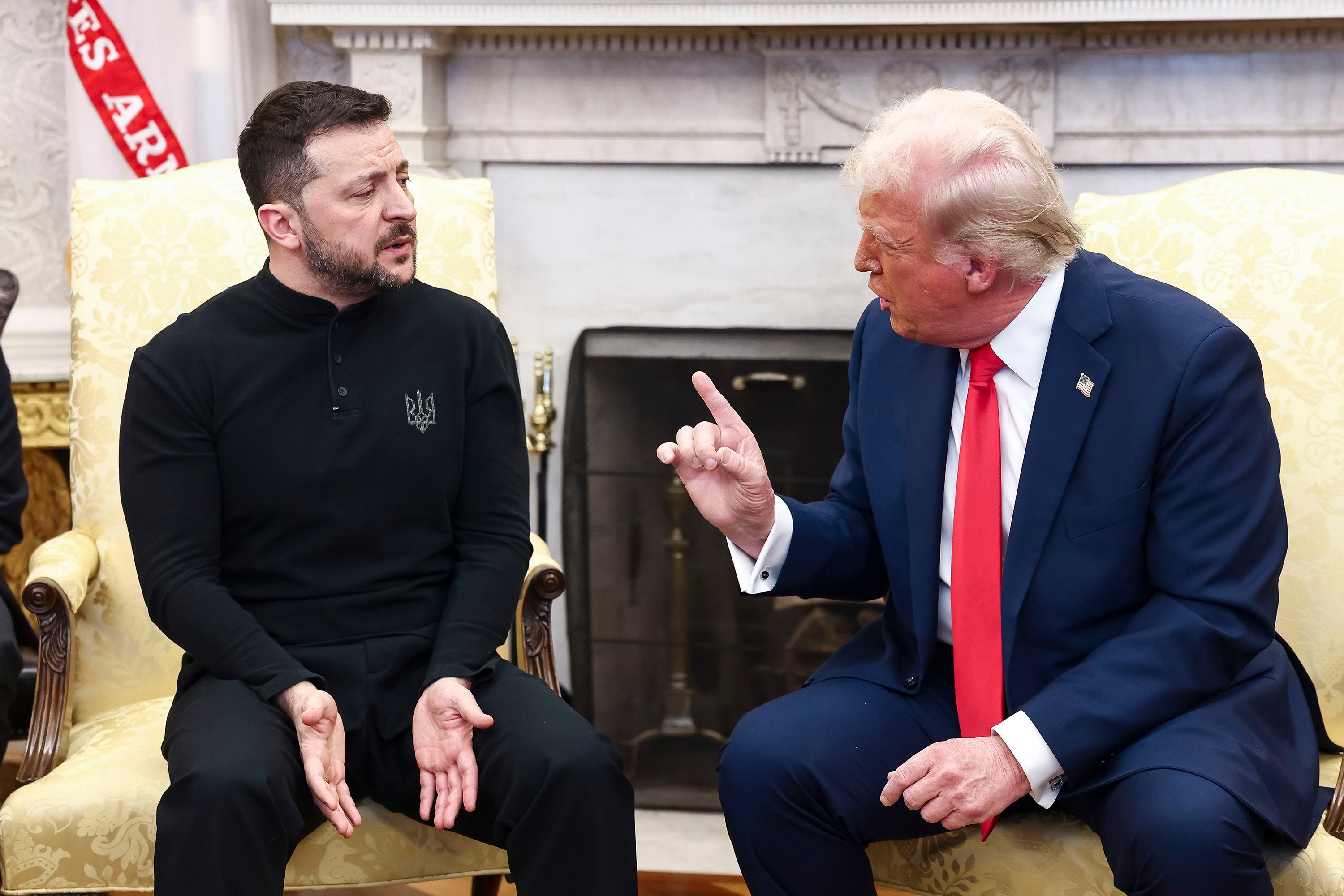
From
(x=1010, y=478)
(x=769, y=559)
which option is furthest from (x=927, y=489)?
(x=769, y=559)

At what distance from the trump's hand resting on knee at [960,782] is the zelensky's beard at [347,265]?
877 millimetres

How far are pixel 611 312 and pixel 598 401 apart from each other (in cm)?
21

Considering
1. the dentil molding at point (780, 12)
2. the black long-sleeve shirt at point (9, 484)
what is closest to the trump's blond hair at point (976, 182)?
the dentil molding at point (780, 12)

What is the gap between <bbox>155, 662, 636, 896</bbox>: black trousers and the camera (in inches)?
54.1

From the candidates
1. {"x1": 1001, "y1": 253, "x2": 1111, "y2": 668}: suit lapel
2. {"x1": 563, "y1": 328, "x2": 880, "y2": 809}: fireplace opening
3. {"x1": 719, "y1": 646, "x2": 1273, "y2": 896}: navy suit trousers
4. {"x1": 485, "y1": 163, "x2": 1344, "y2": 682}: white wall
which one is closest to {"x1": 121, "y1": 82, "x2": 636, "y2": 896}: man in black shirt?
{"x1": 719, "y1": 646, "x2": 1273, "y2": 896}: navy suit trousers

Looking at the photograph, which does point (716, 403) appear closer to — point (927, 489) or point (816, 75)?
point (927, 489)

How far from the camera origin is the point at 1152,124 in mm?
2514

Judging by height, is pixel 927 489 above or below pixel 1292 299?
below

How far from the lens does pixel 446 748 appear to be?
1.51 meters

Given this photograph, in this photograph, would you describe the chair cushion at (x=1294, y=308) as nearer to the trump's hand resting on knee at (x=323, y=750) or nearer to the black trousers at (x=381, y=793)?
the black trousers at (x=381, y=793)

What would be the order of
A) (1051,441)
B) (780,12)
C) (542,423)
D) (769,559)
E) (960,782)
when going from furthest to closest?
(542,423)
(780,12)
(769,559)
(1051,441)
(960,782)

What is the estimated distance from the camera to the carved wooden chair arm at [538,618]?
1.81 metres

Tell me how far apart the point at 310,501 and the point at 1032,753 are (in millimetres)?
904

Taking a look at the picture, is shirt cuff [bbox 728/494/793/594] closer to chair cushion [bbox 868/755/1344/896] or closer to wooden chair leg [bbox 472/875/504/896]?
chair cushion [bbox 868/755/1344/896]
